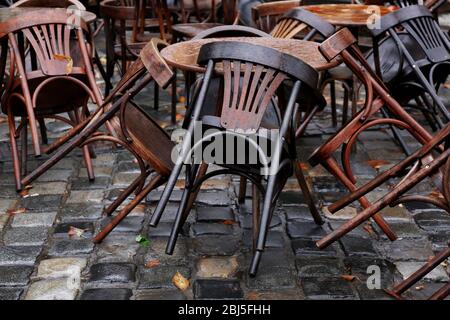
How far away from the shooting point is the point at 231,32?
4633 millimetres

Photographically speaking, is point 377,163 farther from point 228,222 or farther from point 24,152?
point 24,152

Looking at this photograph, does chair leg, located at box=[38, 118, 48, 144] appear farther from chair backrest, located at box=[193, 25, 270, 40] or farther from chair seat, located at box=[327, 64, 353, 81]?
chair seat, located at box=[327, 64, 353, 81]

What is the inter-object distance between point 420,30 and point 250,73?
192 centimetres

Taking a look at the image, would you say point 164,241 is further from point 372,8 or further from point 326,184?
point 372,8

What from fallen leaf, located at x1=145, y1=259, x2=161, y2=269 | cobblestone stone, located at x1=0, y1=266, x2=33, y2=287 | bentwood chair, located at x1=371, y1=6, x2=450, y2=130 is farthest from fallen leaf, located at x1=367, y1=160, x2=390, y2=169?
cobblestone stone, located at x1=0, y1=266, x2=33, y2=287

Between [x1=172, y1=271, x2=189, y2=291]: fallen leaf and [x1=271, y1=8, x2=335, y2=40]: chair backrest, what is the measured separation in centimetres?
195

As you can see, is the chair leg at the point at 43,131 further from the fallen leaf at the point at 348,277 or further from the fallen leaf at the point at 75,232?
the fallen leaf at the point at 348,277

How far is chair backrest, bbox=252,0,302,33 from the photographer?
18.2 feet

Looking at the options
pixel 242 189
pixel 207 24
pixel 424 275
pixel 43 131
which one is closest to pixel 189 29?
pixel 207 24

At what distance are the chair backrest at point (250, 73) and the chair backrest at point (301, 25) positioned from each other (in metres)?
1.25

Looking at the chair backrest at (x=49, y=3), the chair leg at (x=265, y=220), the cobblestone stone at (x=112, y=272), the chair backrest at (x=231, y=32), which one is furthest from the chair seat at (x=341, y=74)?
the cobblestone stone at (x=112, y=272)

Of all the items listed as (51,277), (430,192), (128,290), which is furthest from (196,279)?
(430,192)

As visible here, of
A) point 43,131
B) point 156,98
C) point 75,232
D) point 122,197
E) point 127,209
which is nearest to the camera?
point 127,209

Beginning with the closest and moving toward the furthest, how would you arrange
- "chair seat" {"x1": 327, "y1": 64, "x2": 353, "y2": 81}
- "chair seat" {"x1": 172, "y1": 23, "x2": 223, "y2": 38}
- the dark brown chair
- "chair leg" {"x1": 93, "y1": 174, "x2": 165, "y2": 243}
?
1. the dark brown chair
2. "chair leg" {"x1": 93, "y1": 174, "x2": 165, "y2": 243}
3. "chair seat" {"x1": 327, "y1": 64, "x2": 353, "y2": 81}
4. "chair seat" {"x1": 172, "y1": 23, "x2": 223, "y2": 38}
